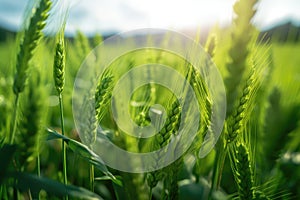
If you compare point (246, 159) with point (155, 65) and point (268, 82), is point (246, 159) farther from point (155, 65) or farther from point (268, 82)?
point (268, 82)

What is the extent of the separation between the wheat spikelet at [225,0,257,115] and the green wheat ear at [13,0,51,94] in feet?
1.40

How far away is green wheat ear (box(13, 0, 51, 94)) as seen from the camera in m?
0.83

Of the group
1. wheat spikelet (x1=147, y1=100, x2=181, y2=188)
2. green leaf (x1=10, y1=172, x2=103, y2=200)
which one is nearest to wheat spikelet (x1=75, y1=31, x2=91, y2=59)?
wheat spikelet (x1=147, y1=100, x2=181, y2=188)

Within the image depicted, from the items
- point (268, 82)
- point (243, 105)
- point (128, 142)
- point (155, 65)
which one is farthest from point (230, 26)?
point (268, 82)

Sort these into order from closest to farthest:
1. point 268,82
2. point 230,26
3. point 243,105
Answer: point 230,26, point 243,105, point 268,82

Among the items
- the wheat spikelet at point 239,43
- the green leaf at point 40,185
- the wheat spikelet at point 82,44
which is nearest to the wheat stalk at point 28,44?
the green leaf at point 40,185

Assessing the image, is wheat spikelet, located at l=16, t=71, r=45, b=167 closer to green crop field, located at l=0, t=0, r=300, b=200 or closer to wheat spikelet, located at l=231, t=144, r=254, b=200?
green crop field, located at l=0, t=0, r=300, b=200

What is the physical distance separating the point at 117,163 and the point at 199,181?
0.30 metres

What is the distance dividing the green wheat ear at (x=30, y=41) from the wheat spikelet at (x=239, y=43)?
427mm

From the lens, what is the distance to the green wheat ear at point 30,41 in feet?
2.73

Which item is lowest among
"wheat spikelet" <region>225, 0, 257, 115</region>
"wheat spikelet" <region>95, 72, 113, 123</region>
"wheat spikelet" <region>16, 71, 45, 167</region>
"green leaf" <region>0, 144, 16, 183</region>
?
"green leaf" <region>0, 144, 16, 183</region>

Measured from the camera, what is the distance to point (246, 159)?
30.1 inches

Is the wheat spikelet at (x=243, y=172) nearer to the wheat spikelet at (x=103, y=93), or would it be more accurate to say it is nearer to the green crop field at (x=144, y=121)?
the green crop field at (x=144, y=121)

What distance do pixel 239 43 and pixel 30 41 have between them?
0.46 m
